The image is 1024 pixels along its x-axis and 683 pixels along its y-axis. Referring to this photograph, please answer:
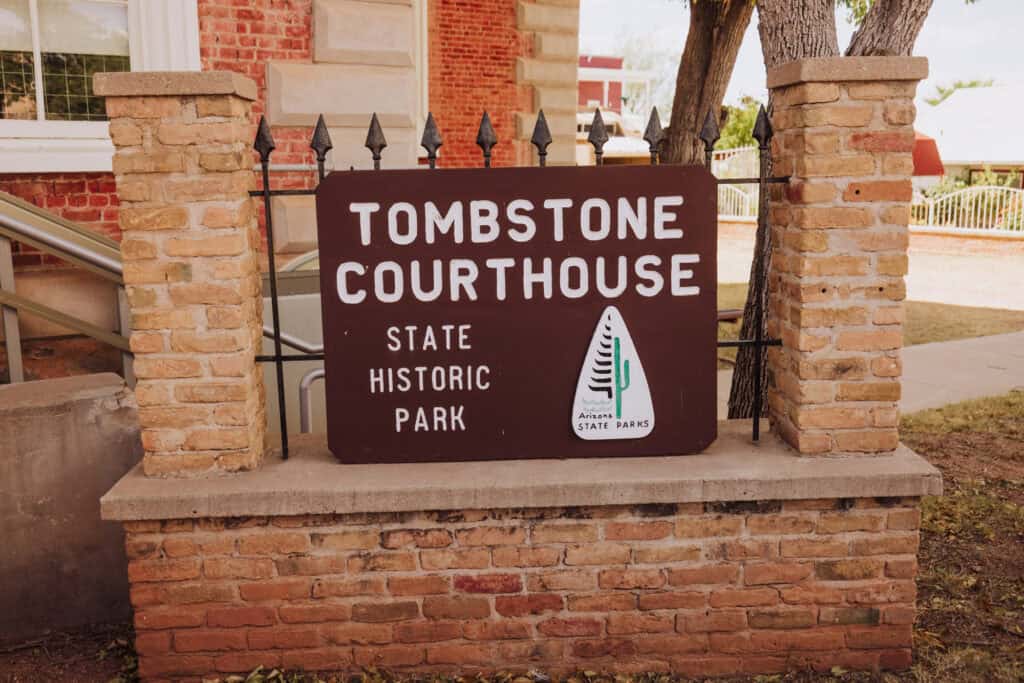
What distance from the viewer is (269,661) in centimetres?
340

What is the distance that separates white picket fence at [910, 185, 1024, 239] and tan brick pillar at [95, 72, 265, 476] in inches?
746

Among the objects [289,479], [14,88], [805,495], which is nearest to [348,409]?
[289,479]

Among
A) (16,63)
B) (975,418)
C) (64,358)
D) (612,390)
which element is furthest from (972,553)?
(16,63)

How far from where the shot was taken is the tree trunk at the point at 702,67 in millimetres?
9141

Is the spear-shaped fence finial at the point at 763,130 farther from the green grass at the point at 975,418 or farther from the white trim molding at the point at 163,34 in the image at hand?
the white trim molding at the point at 163,34

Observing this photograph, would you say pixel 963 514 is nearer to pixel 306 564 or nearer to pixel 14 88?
pixel 306 564

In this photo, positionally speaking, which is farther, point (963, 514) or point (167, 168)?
point (963, 514)

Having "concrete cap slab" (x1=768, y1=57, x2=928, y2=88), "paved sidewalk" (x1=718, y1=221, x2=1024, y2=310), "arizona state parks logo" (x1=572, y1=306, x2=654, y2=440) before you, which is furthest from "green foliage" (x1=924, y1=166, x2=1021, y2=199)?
"arizona state parks logo" (x1=572, y1=306, x2=654, y2=440)

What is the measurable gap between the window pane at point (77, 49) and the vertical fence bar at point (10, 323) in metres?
3.13

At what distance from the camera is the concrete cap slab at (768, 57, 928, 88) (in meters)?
3.18

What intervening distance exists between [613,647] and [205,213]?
6.87ft

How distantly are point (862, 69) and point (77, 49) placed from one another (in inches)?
226

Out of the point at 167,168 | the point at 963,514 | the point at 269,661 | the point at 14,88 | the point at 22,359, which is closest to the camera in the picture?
the point at 167,168

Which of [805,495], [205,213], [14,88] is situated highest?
[14,88]
